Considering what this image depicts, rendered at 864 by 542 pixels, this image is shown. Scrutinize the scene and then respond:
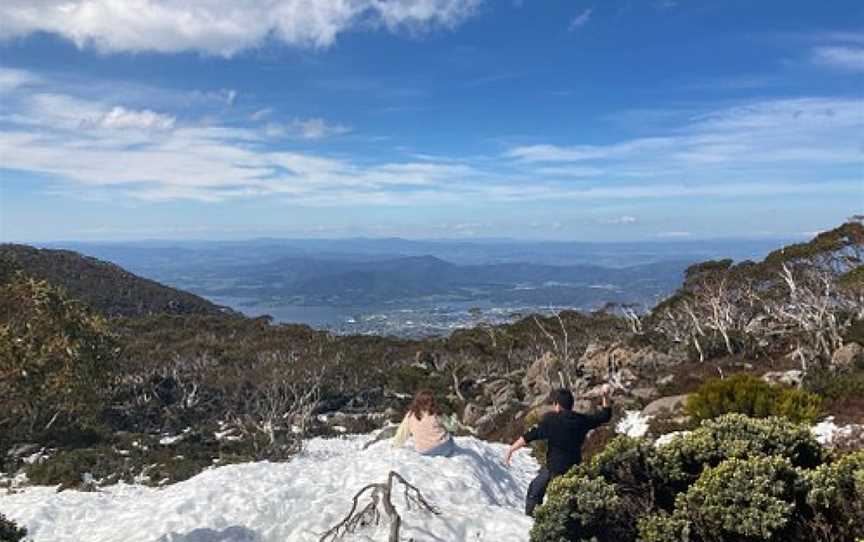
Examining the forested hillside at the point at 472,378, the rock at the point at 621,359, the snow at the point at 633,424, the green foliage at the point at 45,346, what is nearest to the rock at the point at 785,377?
the forested hillside at the point at 472,378

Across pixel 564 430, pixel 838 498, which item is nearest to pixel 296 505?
pixel 564 430

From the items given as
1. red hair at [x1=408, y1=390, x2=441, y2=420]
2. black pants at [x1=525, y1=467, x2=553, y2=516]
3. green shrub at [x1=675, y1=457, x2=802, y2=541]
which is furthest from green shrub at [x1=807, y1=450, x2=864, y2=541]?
red hair at [x1=408, y1=390, x2=441, y2=420]

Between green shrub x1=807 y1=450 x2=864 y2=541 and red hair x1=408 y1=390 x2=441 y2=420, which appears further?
red hair x1=408 y1=390 x2=441 y2=420

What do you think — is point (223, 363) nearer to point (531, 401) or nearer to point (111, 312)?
point (531, 401)

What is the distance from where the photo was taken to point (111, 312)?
2837 inches

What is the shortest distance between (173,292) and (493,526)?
8756 cm

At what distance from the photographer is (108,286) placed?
82.5 metres

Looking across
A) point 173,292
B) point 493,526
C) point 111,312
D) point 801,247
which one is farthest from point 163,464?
point 173,292

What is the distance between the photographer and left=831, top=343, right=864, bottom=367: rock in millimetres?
18781

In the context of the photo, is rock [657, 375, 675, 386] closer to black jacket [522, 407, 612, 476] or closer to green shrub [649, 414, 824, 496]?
black jacket [522, 407, 612, 476]

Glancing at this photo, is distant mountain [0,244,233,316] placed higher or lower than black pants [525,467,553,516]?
lower

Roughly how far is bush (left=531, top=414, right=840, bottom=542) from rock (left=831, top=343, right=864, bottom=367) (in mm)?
13270

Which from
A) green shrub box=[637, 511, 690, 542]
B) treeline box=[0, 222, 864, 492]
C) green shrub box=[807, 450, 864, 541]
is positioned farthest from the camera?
treeline box=[0, 222, 864, 492]

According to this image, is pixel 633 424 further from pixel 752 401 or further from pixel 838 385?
pixel 838 385
